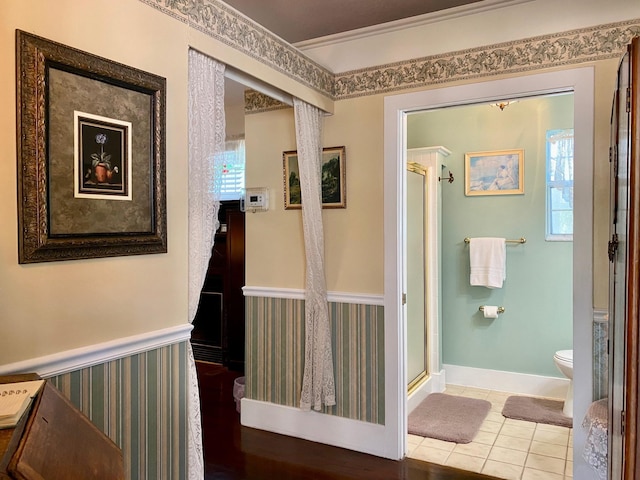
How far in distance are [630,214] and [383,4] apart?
80.0 inches

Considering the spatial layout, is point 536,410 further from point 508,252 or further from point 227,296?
point 227,296

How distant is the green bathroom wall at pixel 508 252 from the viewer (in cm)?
378

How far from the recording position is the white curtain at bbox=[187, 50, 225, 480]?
1890 mm

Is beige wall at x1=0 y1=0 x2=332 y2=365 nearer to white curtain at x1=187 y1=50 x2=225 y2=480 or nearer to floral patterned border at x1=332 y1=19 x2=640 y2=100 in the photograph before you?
white curtain at x1=187 y1=50 x2=225 y2=480

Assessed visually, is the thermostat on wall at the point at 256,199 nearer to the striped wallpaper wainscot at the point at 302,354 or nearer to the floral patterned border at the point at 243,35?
the striped wallpaper wainscot at the point at 302,354

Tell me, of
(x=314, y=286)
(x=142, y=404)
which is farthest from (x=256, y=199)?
(x=142, y=404)

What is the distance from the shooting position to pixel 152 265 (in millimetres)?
1729

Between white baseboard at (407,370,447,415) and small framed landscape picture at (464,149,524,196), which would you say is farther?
small framed landscape picture at (464,149,524,196)

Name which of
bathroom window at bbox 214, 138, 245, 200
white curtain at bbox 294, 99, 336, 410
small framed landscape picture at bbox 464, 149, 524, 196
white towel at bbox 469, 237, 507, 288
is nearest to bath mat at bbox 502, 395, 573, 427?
white towel at bbox 469, 237, 507, 288

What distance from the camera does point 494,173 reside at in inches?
157

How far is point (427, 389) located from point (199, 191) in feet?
9.05

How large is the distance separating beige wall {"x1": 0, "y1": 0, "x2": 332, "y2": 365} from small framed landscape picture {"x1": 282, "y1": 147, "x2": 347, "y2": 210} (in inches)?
40.7

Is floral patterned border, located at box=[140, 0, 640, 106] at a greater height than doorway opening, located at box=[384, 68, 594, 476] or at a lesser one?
greater

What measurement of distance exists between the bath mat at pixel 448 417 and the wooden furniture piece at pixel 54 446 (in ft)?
8.24
